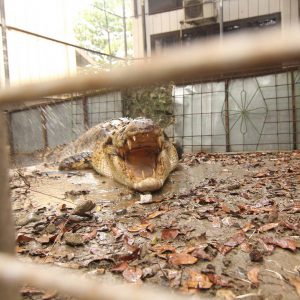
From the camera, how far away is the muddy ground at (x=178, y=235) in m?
1.64

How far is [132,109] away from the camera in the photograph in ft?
31.5

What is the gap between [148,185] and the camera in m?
3.61

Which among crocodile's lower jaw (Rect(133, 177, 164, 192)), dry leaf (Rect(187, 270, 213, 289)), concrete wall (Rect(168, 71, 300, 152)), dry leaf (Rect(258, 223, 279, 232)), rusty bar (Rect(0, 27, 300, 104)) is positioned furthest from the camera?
concrete wall (Rect(168, 71, 300, 152))

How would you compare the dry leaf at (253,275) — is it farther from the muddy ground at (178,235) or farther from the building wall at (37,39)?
the building wall at (37,39)

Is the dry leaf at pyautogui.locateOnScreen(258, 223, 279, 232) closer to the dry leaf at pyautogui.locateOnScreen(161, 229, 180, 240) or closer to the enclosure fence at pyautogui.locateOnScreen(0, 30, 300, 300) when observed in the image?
the dry leaf at pyautogui.locateOnScreen(161, 229, 180, 240)

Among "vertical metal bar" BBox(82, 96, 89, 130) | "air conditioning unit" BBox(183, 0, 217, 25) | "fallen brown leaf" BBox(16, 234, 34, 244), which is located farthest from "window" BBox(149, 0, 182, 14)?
"fallen brown leaf" BBox(16, 234, 34, 244)

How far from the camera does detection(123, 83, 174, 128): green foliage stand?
9.38m

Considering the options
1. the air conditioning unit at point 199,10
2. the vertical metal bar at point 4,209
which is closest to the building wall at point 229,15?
the air conditioning unit at point 199,10

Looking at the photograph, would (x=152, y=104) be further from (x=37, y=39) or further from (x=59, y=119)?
(x=37, y=39)

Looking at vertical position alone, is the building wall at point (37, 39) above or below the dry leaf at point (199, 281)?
above

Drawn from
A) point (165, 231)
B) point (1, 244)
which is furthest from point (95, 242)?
point (1, 244)

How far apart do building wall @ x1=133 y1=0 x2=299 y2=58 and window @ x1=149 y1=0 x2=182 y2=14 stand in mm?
145

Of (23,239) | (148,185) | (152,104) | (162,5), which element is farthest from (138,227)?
(162,5)

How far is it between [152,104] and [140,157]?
5857 mm
